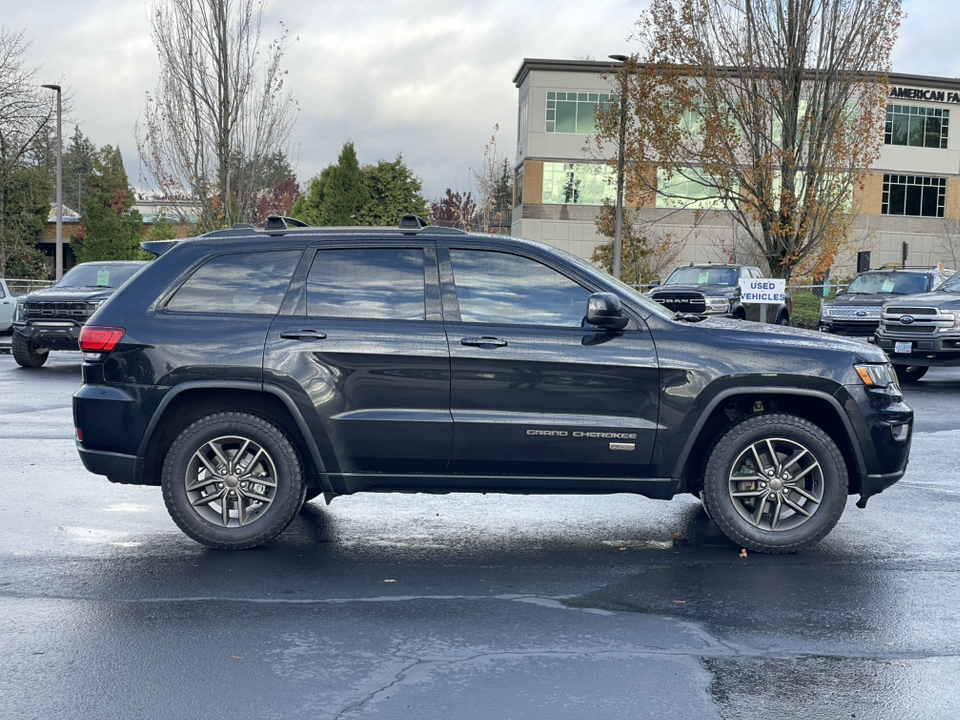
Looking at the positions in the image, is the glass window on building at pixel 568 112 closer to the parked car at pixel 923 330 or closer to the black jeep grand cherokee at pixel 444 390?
the parked car at pixel 923 330

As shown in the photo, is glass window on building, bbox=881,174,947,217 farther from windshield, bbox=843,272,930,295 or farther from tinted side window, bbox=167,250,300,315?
tinted side window, bbox=167,250,300,315

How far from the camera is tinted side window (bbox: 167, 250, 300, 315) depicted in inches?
248

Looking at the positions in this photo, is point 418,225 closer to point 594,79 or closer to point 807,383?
point 807,383

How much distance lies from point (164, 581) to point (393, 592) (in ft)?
3.98

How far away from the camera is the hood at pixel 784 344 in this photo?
20.3ft

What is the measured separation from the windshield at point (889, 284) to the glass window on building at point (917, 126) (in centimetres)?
3876

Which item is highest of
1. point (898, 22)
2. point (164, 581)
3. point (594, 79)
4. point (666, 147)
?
point (594, 79)

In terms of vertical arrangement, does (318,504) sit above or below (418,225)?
below

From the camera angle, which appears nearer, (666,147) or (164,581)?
(164,581)

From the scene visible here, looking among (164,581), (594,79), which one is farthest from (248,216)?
(594,79)

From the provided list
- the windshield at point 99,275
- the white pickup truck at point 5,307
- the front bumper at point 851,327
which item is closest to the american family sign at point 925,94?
the front bumper at point 851,327

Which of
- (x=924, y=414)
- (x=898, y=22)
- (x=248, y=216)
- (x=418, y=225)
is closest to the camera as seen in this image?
(x=418, y=225)

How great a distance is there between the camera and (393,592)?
18.1 ft

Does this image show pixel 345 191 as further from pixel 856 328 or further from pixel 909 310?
pixel 909 310
